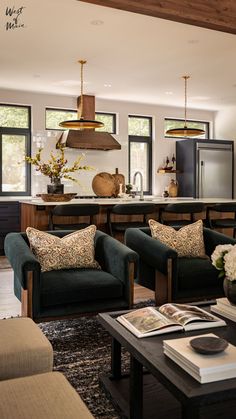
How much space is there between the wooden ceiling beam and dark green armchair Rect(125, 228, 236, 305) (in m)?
1.91

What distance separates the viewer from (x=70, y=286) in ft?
9.74

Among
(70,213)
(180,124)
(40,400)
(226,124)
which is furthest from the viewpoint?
(180,124)

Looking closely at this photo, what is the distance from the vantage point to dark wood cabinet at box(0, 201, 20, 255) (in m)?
6.89

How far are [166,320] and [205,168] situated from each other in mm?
6720

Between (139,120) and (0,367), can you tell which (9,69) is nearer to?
(139,120)

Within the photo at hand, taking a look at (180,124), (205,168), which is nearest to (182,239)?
(205,168)

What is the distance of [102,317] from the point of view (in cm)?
231

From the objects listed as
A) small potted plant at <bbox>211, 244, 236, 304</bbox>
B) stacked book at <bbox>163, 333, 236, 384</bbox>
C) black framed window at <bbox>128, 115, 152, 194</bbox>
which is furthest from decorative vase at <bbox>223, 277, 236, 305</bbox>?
black framed window at <bbox>128, 115, 152, 194</bbox>

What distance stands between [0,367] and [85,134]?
6.36m

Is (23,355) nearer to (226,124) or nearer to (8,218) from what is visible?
(8,218)

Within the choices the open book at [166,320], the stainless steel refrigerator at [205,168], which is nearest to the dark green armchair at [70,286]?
the open book at [166,320]

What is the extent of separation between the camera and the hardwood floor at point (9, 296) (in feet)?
12.0

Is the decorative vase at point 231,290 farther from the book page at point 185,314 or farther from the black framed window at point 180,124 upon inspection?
the black framed window at point 180,124

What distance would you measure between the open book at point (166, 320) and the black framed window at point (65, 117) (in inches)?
245
